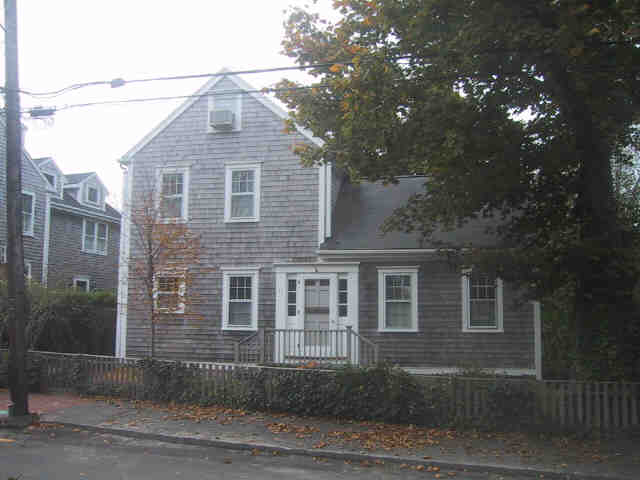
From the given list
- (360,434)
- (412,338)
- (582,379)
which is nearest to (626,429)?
(582,379)

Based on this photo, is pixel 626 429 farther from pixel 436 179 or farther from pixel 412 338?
pixel 412 338

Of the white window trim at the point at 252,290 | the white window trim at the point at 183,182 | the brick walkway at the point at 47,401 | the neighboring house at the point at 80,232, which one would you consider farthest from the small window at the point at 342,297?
the neighboring house at the point at 80,232

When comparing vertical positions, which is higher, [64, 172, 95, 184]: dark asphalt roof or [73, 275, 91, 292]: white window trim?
[64, 172, 95, 184]: dark asphalt roof

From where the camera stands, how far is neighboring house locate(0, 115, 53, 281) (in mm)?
23922

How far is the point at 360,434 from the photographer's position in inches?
376

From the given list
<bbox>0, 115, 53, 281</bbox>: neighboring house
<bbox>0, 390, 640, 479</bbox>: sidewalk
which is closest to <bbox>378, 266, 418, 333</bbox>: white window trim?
<bbox>0, 390, 640, 479</bbox>: sidewalk

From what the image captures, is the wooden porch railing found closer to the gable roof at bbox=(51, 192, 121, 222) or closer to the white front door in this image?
the white front door

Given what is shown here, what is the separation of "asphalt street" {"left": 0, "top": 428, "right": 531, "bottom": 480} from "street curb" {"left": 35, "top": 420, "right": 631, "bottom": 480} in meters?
0.09

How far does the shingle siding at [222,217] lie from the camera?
16.9m

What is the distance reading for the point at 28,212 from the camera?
24.4 meters

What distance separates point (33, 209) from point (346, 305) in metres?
15.6

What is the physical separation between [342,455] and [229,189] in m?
10.6

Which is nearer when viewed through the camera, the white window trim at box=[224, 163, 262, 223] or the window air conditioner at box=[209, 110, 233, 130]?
the white window trim at box=[224, 163, 262, 223]

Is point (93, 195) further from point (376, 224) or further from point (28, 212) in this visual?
point (376, 224)
